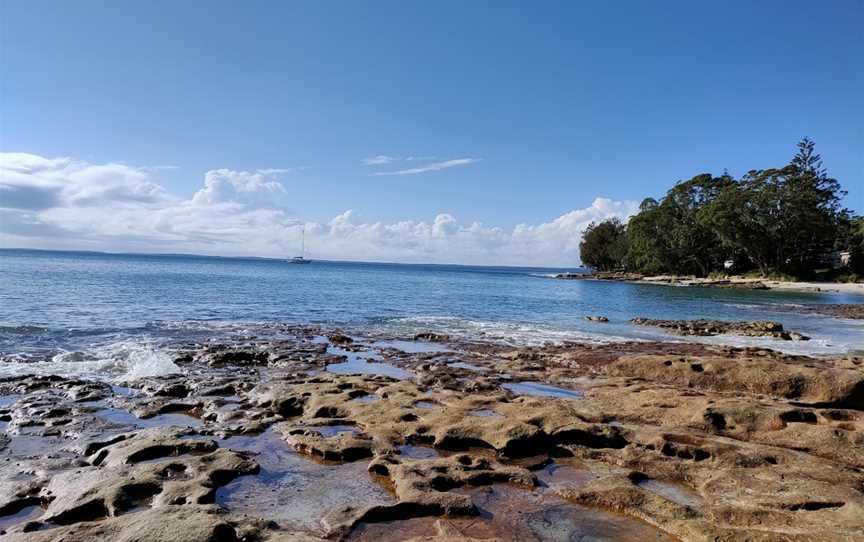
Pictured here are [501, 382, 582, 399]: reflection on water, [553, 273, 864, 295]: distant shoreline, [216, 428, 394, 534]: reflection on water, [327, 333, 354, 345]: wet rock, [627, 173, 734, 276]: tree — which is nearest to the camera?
[216, 428, 394, 534]: reflection on water

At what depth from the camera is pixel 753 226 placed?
81875 millimetres

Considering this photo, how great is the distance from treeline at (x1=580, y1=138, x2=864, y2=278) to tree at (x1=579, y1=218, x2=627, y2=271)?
69.4 ft

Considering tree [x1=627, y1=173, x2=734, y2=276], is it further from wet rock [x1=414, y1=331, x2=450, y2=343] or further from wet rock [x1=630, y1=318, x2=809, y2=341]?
wet rock [x1=414, y1=331, x2=450, y2=343]

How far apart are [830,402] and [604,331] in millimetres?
16773

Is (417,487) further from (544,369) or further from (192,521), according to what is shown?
(544,369)

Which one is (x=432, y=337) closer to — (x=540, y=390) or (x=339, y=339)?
(x=339, y=339)

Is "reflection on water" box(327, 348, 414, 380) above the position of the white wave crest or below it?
below

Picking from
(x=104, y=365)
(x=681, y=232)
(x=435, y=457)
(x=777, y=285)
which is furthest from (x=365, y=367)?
(x=681, y=232)

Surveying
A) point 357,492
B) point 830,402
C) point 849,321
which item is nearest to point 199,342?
point 357,492

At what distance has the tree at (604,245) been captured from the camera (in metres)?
133

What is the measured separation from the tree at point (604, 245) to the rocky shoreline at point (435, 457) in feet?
412

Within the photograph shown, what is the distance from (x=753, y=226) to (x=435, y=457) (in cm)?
9097

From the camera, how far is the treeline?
261 ft

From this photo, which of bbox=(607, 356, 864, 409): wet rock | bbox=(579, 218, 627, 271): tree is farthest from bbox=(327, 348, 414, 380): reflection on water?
bbox=(579, 218, 627, 271): tree
